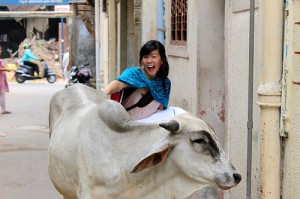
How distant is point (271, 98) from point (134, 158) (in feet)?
3.97

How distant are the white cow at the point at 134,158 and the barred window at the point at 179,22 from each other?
368 centimetres

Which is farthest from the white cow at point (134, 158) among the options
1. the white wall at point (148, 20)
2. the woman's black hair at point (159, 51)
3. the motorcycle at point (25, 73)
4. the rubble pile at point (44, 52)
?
the rubble pile at point (44, 52)

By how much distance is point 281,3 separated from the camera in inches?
169

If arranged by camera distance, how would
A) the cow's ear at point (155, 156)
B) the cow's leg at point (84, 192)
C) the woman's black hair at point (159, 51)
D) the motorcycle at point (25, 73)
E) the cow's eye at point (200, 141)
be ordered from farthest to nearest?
1. the motorcycle at point (25, 73)
2. the woman's black hair at point (159, 51)
3. the cow's leg at point (84, 192)
4. the cow's ear at point (155, 156)
5. the cow's eye at point (200, 141)

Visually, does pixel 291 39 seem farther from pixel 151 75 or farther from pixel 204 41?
pixel 204 41

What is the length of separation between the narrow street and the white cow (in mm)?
2914

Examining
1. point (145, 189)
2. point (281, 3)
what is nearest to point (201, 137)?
point (145, 189)

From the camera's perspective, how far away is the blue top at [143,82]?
448cm

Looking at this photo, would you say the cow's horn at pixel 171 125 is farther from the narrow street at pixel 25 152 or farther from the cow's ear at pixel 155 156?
the narrow street at pixel 25 152

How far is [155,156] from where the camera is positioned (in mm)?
3393

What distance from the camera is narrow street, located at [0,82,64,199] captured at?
23.8 ft

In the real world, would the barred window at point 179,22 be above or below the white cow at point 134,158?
above

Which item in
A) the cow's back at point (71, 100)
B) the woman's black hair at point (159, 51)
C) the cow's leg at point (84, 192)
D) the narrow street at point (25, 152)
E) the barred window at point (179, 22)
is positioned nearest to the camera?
the cow's leg at point (84, 192)

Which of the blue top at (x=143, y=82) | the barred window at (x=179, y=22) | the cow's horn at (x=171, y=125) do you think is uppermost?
the barred window at (x=179, y=22)
